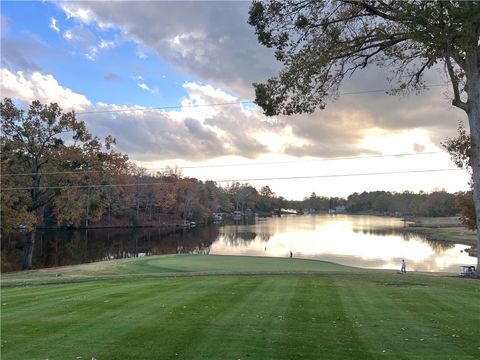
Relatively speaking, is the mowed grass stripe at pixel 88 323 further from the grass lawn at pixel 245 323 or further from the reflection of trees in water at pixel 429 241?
the reflection of trees in water at pixel 429 241

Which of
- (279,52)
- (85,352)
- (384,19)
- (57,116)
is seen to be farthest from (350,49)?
(57,116)

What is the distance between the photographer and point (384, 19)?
1473cm

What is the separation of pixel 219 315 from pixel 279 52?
9.22 meters

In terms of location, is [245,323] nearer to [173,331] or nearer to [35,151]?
[173,331]

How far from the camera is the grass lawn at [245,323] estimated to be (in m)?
7.35

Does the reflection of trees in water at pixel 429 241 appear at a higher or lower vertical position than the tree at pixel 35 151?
lower

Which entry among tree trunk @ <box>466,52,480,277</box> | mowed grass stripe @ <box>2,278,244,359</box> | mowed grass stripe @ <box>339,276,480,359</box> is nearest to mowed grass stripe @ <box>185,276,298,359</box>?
mowed grass stripe @ <box>2,278,244,359</box>

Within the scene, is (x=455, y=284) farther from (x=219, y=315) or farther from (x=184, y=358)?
(x=184, y=358)

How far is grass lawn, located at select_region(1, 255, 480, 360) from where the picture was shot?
7348 mm

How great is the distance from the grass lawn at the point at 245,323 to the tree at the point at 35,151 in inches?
843

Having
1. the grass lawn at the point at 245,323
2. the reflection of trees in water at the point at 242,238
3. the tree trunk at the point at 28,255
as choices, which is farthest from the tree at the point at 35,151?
the reflection of trees in water at the point at 242,238

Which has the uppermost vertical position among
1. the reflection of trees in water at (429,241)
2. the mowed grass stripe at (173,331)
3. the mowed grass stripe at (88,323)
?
the mowed grass stripe at (173,331)

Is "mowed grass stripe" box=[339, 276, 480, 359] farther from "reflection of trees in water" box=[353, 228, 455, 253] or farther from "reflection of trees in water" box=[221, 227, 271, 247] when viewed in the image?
"reflection of trees in water" box=[221, 227, 271, 247]

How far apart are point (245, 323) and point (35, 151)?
30.1 m
